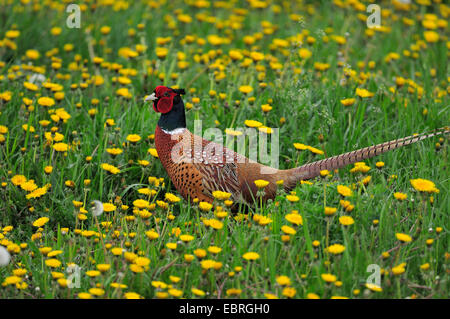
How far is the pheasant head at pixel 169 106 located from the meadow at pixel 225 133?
353mm

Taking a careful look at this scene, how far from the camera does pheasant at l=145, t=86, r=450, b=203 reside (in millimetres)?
3992

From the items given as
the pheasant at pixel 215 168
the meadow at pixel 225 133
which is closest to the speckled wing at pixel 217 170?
the pheasant at pixel 215 168

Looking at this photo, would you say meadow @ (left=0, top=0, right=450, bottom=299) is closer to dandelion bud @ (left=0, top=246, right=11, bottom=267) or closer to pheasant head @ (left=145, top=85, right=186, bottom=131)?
dandelion bud @ (left=0, top=246, right=11, bottom=267)

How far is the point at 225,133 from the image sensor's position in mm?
4918

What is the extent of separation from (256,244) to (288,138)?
1.71 metres

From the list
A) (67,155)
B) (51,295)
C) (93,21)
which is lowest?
(51,295)

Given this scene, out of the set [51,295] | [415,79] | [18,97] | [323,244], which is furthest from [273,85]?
[51,295]

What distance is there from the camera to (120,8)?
757cm

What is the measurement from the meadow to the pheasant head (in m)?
0.35

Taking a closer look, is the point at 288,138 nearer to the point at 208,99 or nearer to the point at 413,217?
the point at 208,99

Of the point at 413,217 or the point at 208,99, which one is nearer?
the point at 413,217

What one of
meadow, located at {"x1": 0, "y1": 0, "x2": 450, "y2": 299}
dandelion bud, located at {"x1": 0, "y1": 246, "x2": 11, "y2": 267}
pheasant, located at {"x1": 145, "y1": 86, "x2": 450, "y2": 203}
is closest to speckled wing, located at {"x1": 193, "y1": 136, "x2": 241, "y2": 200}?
pheasant, located at {"x1": 145, "y1": 86, "x2": 450, "y2": 203}

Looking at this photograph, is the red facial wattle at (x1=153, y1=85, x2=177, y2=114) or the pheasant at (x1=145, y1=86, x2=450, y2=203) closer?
the pheasant at (x1=145, y1=86, x2=450, y2=203)

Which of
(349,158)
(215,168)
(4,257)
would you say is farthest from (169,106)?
(4,257)
